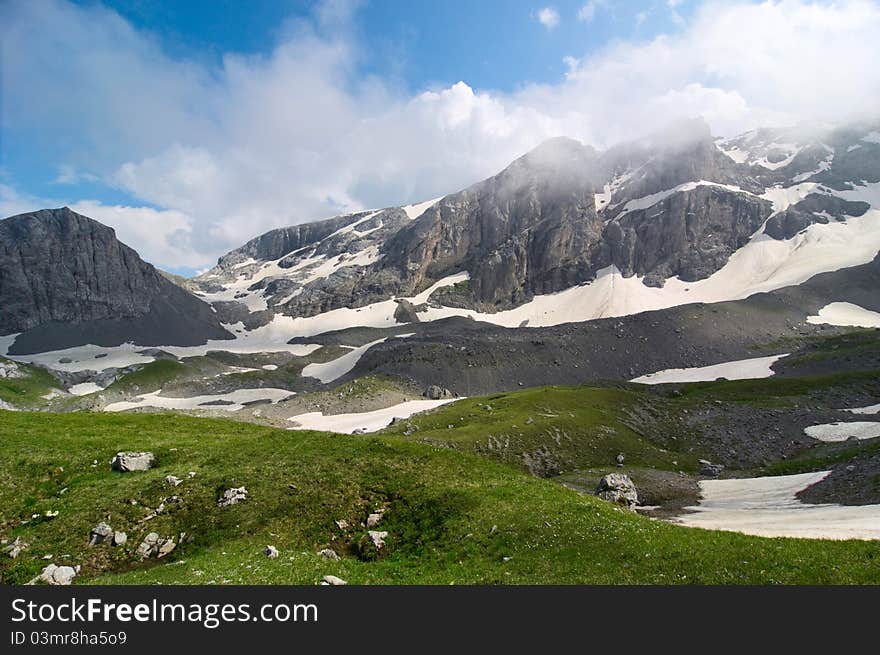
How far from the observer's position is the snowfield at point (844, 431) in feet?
224

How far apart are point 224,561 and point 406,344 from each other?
154 m

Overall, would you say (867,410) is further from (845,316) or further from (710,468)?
(845,316)

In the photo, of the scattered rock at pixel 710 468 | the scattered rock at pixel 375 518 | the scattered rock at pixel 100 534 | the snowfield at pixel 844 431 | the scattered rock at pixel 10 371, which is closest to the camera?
the scattered rock at pixel 100 534

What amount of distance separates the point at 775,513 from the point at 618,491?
13.1 metres

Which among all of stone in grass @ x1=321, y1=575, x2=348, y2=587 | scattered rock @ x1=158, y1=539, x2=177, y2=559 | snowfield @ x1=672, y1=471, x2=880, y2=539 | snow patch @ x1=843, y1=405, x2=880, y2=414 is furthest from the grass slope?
snow patch @ x1=843, y1=405, x2=880, y2=414

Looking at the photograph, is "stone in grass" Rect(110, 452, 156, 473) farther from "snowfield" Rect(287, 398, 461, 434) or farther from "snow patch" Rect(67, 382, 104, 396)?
"snow patch" Rect(67, 382, 104, 396)

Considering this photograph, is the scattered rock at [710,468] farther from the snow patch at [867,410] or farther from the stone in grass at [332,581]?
the stone in grass at [332,581]

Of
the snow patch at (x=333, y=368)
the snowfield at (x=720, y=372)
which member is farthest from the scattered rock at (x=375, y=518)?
the snow patch at (x=333, y=368)

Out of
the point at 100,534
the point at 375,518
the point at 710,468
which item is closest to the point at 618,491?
the point at 710,468

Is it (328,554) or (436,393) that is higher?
(328,554)

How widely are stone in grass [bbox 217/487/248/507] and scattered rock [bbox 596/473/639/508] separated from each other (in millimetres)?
31726

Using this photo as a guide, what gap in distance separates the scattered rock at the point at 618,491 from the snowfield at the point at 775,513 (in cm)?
500

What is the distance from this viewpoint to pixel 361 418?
106500 millimetres

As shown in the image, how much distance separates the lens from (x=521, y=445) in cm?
6825
